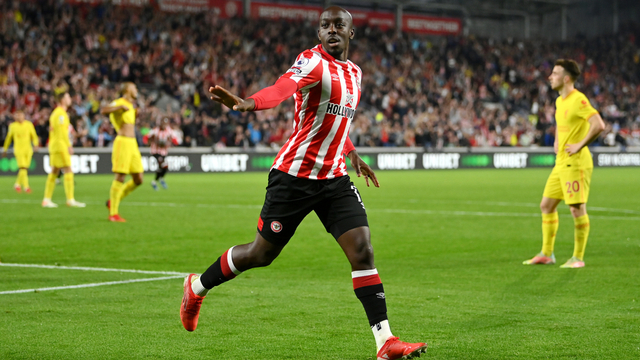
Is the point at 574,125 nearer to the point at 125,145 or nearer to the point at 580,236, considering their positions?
the point at 580,236

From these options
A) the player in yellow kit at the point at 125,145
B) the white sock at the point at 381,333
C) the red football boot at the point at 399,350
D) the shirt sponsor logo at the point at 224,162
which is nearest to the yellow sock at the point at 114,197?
the player in yellow kit at the point at 125,145

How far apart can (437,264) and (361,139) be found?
83.5 feet

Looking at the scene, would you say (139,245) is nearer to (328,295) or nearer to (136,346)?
(328,295)

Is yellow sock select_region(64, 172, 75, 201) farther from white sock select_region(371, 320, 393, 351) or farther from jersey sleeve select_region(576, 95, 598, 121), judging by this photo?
white sock select_region(371, 320, 393, 351)

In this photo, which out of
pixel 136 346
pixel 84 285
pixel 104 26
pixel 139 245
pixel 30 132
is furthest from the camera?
pixel 104 26

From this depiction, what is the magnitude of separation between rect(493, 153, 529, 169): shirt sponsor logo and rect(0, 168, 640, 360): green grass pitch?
21860mm

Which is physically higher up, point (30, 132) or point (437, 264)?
point (30, 132)

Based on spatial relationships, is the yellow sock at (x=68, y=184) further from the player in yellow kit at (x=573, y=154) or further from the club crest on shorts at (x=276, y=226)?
the club crest on shorts at (x=276, y=226)

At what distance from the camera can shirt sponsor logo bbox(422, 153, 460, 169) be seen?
111ft

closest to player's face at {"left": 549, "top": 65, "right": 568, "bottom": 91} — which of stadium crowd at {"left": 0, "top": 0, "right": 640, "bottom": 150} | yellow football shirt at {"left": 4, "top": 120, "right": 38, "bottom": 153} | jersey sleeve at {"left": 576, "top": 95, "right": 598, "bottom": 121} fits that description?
jersey sleeve at {"left": 576, "top": 95, "right": 598, "bottom": 121}

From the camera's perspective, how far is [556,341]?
4609 millimetres

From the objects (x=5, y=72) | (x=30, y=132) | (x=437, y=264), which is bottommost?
(x=437, y=264)

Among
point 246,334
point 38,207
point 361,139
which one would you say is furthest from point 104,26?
point 246,334

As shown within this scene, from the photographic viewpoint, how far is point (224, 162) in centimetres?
2944
